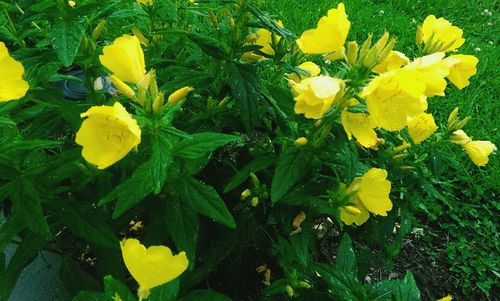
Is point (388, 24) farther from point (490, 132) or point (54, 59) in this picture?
point (54, 59)

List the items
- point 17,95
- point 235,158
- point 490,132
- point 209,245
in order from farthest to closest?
point 490,132, point 235,158, point 209,245, point 17,95

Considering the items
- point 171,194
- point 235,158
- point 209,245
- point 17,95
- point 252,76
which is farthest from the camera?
point 235,158

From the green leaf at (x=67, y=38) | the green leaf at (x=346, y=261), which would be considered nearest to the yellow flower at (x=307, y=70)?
the green leaf at (x=346, y=261)

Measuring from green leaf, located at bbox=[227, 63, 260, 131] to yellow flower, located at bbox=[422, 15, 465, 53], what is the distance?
1.82ft

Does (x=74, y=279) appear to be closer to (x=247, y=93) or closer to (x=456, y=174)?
(x=247, y=93)

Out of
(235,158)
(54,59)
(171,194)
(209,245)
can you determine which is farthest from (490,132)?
(54,59)

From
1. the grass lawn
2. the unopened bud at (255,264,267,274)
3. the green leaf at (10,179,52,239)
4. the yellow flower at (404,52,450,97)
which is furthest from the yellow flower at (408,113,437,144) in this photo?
the green leaf at (10,179,52,239)

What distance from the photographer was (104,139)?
3.75ft

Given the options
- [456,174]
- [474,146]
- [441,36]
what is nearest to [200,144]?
[441,36]

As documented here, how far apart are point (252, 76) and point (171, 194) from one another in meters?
0.43

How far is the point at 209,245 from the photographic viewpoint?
1853 millimetres

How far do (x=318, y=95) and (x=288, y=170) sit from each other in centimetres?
35

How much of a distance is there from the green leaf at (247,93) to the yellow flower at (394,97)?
41 cm

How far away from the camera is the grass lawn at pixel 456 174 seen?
2676mm
